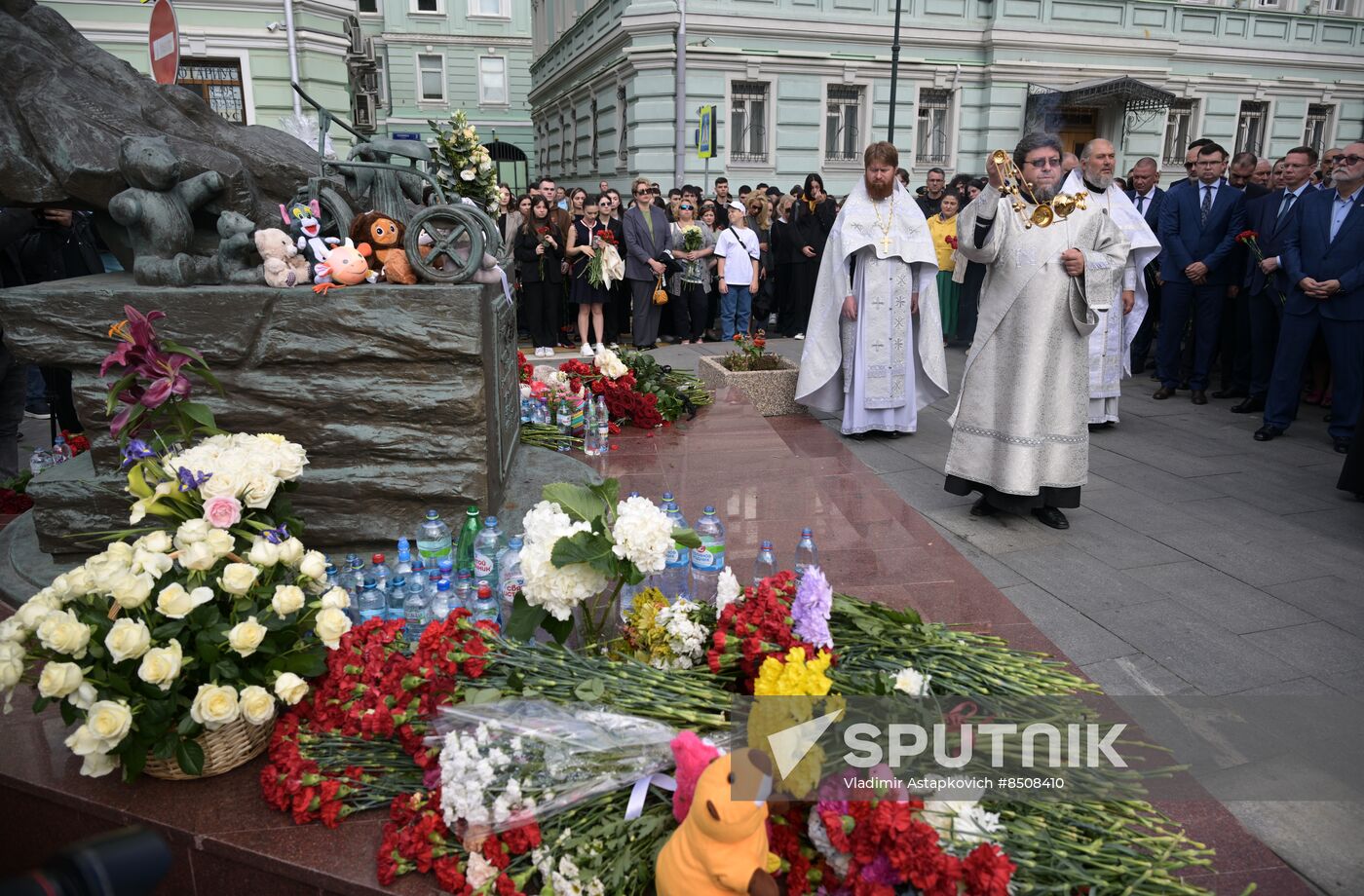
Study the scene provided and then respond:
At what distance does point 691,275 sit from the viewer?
39.4 feet

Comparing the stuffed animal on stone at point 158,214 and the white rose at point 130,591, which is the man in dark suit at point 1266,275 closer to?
the stuffed animal on stone at point 158,214

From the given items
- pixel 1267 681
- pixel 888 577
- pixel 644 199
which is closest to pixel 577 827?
pixel 888 577

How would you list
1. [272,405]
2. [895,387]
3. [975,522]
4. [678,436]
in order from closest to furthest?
1. [272,405]
2. [975,522]
3. [678,436]
4. [895,387]

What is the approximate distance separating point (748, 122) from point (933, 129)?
4.11 meters

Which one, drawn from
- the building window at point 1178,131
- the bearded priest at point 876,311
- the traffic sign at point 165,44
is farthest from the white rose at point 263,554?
the building window at point 1178,131

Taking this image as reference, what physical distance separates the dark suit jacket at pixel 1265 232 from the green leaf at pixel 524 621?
7752 mm

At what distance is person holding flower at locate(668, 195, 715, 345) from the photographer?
11.9 metres

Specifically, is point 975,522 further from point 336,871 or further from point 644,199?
point 644,199

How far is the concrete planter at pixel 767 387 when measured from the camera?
790 cm

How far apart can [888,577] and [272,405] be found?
114 inches

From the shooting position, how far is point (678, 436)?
268 inches

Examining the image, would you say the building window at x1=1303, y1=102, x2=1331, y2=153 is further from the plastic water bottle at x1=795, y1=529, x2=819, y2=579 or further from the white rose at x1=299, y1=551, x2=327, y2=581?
the white rose at x1=299, y1=551, x2=327, y2=581

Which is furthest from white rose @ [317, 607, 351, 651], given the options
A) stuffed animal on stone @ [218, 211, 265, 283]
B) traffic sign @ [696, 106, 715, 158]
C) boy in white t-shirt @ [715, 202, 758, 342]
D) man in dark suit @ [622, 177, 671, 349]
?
traffic sign @ [696, 106, 715, 158]

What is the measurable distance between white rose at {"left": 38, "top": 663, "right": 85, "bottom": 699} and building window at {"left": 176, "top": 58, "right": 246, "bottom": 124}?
692 inches
